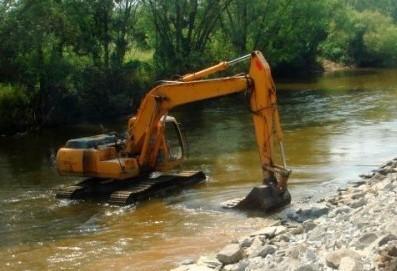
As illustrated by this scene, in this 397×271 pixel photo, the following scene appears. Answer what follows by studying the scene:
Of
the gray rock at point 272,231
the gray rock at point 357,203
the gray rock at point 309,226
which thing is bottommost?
the gray rock at point 272,231

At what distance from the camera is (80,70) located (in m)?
34.3

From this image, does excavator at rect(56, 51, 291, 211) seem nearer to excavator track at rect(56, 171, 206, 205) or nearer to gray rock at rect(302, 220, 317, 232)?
excavator track at rect(56, 171, 206, 205)

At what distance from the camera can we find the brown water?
12.7 metres

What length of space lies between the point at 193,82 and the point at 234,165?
4.92m

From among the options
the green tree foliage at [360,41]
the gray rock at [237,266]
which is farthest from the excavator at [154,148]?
the green tree foliage at [360,41]

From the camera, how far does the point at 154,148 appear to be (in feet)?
56.7

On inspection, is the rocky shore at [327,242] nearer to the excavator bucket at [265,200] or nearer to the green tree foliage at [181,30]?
the excavator bucket at [265,200]

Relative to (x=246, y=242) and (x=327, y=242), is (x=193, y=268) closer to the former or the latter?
(x=246, y=242)

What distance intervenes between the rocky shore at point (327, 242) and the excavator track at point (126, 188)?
4306mm

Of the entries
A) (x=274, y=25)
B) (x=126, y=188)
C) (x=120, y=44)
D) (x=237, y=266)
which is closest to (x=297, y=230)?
(x=237, y=266)

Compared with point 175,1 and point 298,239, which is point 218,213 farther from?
point 175,1

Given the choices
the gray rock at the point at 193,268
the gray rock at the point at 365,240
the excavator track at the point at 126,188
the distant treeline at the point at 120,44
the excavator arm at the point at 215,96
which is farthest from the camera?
the distant treeline at the point at 120,44

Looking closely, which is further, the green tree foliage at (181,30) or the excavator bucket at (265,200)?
the green tree foliage at (181,30)

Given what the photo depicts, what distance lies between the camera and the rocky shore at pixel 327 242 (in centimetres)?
831
